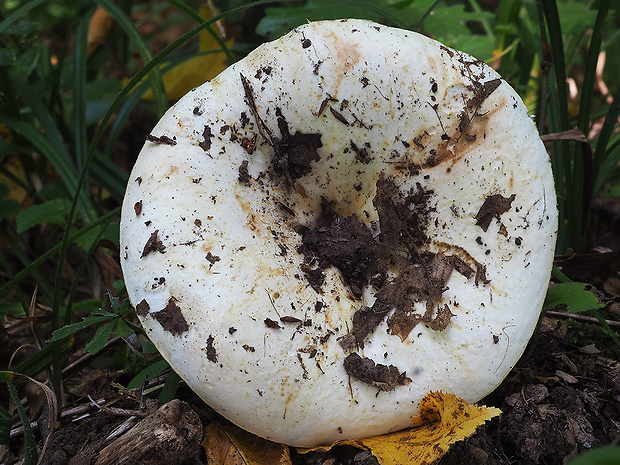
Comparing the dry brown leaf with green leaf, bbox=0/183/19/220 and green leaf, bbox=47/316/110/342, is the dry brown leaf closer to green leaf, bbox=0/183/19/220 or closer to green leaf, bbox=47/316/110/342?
green leaf, bbox=47/316/110/342

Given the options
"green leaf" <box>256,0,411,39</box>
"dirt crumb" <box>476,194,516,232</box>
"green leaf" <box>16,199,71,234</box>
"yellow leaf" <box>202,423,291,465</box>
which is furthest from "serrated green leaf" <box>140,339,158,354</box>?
"green leaf" <box>256,0,411,39</box>

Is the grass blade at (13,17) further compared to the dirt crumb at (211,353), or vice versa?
the grass blade at (13,17)

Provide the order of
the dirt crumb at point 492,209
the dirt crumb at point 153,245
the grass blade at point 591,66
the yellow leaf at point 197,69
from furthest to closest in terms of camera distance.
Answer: the yellow leaf at point 197,69
the grass blade at point 591,66
the dirt crumb at point 492,209
the dirt crumb at point 153,245

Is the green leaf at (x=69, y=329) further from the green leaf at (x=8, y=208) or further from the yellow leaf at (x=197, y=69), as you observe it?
the yellow leaf at (x=197, y=69)

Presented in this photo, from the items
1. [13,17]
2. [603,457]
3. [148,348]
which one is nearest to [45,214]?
[13,17]

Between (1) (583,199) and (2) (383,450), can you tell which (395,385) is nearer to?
(2) (383,450)

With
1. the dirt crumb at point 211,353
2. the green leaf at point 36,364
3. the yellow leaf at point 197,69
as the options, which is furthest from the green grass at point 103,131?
the dirt crumb at point 211,353

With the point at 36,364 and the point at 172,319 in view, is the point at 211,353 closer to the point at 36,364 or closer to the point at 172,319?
→ the point at 172,319
